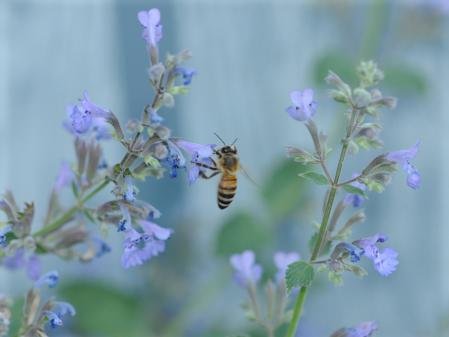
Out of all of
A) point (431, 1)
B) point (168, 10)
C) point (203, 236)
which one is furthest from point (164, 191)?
point (431, 1)

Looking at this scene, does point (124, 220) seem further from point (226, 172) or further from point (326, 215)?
point (226, 172)

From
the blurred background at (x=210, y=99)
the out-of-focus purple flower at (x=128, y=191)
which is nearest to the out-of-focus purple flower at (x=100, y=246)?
the out-of-focus purple flower at (x=128, y=191)

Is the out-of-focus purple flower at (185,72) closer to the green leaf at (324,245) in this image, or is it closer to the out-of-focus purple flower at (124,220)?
the out-of-focus purple flower at (124,220)

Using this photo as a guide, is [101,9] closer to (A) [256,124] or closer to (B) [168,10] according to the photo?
(B) [168,10]

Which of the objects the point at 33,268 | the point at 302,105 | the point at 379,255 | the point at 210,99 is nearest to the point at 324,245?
the point at 379,255

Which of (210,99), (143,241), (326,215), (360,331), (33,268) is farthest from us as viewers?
(210,99)
